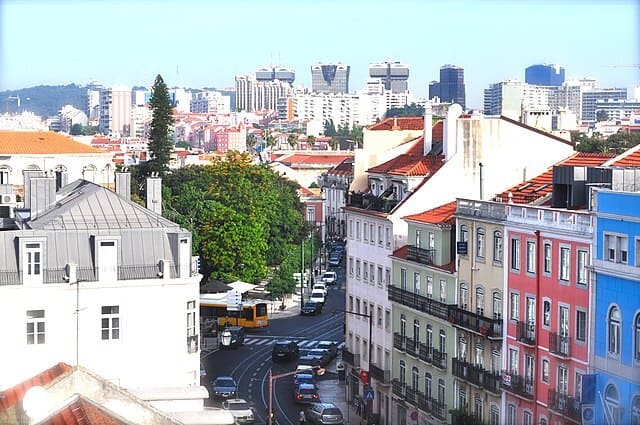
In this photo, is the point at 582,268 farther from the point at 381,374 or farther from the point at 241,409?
the point at 241,409

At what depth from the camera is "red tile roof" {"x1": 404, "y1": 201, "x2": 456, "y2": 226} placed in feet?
76.5

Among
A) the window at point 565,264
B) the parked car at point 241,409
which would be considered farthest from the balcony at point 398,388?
the window at point 565,264

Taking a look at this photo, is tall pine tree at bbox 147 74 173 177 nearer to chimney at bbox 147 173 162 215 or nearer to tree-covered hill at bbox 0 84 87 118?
tree-covered hill at bbox 0 84 87 118

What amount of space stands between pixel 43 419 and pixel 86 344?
8.45 metres

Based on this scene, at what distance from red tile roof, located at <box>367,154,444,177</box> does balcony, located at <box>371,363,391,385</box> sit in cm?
373

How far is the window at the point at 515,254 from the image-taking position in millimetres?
20234

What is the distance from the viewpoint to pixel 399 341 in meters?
25.1

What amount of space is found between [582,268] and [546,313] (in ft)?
4.67

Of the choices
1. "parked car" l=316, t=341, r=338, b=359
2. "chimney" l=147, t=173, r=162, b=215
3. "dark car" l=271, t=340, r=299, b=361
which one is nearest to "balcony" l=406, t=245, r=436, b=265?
"chimney" l=147, t=173, r=162, b=215

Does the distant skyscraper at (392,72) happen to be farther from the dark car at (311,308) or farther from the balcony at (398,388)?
the balcony at (398,388)

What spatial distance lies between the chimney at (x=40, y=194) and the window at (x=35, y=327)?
2654 mm

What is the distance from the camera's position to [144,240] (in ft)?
63.4

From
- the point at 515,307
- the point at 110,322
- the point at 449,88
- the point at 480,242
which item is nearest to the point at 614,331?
the point at 515,307

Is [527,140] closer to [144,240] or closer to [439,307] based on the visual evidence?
[439,307]
